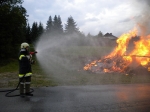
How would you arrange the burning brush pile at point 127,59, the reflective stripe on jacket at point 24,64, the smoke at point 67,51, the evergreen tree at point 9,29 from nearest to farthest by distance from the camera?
the reflective stripe on jacket at point 24,64
the burning brush pile at point 127,59
the smoke at point 67,51
the evergreen tree at point 9,29

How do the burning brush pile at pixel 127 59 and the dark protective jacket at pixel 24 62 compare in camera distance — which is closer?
the dark protective jacket at pixel 24 62

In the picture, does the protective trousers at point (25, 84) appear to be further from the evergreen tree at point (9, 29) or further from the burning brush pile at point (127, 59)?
the evergreen tree at point (9, 29)

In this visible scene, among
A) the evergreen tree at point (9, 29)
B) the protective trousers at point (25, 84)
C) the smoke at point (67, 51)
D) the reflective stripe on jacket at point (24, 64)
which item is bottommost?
the protective trousers at point (25, 84)

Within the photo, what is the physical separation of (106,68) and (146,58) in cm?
300

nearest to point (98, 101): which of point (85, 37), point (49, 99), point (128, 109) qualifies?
point (128, 109)

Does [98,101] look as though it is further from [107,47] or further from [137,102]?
[107,47]

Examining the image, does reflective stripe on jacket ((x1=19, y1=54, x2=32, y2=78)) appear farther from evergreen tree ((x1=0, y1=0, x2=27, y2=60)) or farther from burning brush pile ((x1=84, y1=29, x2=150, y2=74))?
evergreen tree ((x1=0, y1=0, x2=27, y2=60))

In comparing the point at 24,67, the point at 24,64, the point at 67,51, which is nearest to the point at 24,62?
the point at 24,64

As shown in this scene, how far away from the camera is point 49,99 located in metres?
6.62

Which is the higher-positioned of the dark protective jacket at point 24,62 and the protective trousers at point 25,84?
the dark protective jacket at point 24,62

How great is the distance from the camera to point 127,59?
14.4m

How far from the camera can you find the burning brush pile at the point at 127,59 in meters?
13.8

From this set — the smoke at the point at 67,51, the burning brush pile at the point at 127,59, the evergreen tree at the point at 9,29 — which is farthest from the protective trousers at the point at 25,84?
the evergreen tree at the point at 9,29

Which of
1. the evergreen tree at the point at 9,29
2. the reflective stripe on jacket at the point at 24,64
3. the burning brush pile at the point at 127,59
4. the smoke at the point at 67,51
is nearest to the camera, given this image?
the reflective stripe on jacket at the point at 24,64
